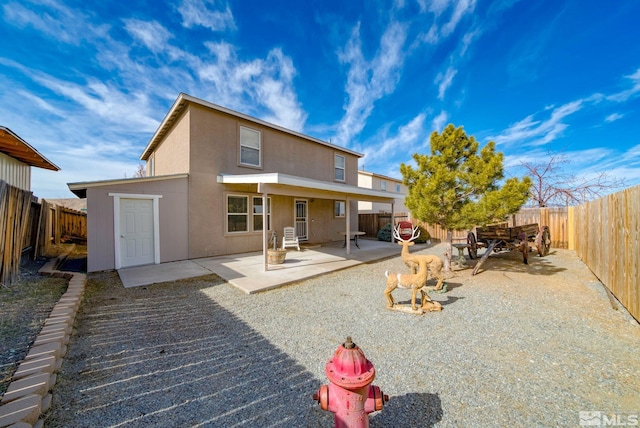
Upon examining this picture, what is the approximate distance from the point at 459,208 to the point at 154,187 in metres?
8.89

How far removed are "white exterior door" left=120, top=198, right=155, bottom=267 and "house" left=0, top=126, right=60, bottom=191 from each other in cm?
346

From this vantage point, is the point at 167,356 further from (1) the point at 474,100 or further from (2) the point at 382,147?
(2) the point at 382,147

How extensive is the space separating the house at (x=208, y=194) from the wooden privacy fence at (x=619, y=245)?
6403mm

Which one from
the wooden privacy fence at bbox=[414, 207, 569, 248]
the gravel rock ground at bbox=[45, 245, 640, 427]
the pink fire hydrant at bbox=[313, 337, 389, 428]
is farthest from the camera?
the wooden privacy fence at bbox=[414, 207, 569, 248]

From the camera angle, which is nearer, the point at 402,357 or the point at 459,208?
the point at 402,357

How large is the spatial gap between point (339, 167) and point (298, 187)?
6934mm

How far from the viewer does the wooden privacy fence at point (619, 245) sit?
3852mm

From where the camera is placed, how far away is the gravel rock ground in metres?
2.09

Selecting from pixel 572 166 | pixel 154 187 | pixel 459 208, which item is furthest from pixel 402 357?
pixel 572 166

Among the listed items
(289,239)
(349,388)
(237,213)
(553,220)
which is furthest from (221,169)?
(553,220)

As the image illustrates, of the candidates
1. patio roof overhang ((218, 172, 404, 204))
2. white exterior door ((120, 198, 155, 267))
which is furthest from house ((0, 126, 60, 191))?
patio roof overhang ((218, 172, 404, 204))

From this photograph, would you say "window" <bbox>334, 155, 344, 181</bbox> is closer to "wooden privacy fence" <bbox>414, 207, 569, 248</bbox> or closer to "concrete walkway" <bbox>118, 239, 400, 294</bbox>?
"wooden privacy fence" <bbox>414, 207, 569, 248</bbox>

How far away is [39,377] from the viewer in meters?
2.18

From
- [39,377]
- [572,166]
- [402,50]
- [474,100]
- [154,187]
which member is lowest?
Result: [39,377]
